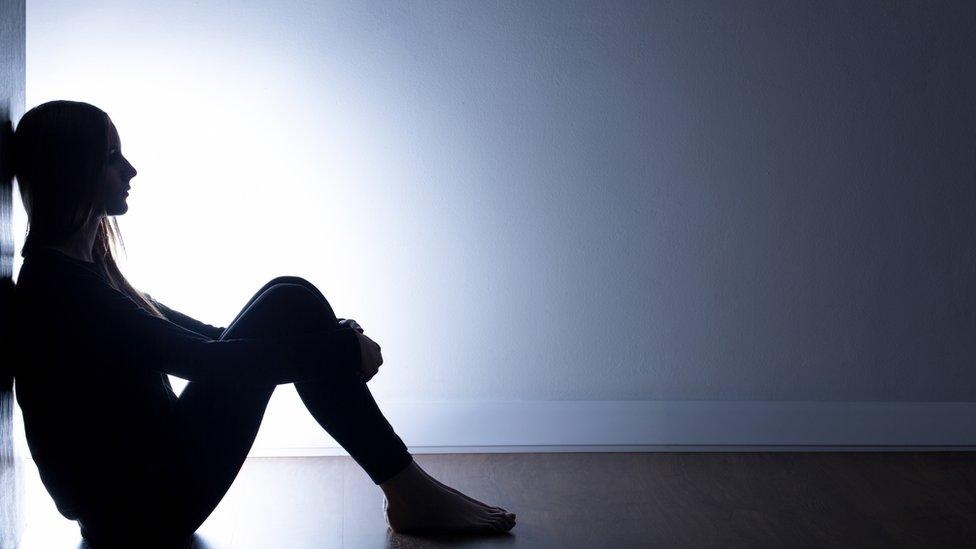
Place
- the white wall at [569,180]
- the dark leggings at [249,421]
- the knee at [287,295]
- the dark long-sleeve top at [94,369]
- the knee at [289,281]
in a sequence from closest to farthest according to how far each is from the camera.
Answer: the dark long-sleeve top at [94,369] → the dark leggings at [249,421] → the knee at [287,295] → the knee at [289,281] → the white wall at [569,180]

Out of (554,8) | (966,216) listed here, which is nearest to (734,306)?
(966,216)

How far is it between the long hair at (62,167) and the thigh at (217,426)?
1.31ft

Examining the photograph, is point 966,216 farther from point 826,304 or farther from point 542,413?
point 542,413

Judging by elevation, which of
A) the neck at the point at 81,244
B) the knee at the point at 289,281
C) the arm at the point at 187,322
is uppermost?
the knee at the point at 289,281

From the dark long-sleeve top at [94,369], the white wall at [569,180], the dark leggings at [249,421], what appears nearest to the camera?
the dark long-sleeve top at [94,369]

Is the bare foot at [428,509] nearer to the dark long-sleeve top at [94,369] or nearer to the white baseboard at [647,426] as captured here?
the dark long-sleeve top at [94,369]

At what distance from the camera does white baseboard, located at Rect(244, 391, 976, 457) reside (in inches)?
122

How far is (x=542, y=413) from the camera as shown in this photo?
3.18m

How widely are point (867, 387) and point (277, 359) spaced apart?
2101 millimetres

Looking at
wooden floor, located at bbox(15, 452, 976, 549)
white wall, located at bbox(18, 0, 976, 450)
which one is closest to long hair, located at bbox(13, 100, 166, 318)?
wooden floor, located at bbox(15, 452, 976, 549)

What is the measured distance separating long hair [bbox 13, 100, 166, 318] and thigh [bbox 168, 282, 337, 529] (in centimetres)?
40

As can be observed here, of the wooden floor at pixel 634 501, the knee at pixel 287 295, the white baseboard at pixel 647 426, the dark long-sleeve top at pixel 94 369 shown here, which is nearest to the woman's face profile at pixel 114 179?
the dark long-sleeve top at pixel 94 369

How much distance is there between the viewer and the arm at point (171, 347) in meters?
1.86

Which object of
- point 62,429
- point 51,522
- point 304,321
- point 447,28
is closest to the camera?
point 62,429
